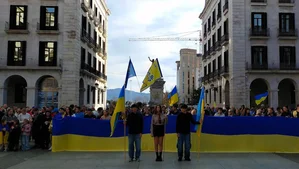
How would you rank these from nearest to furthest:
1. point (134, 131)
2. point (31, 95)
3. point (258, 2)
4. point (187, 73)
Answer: point (134, 131) < point (31, 95) < point (258, 2) < point (187, 73)

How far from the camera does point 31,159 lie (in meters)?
11.9

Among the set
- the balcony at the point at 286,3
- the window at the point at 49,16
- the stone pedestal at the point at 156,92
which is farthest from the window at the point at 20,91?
the balcony at the point at 286,3

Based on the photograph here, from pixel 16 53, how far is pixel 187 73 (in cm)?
12297

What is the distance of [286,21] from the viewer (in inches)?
1401

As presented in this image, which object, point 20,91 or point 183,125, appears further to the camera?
point 20,91

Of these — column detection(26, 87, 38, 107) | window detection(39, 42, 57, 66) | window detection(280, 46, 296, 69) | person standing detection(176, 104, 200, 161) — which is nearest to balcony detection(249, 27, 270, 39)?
window detection(280, 46, 296, 69)

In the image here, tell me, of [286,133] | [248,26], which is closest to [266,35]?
[248,26]

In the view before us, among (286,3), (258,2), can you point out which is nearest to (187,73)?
(286,3)

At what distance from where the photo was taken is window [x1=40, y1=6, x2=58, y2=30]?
3384 cm

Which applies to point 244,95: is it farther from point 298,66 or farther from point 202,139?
point 202,139

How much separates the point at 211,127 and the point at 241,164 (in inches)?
118

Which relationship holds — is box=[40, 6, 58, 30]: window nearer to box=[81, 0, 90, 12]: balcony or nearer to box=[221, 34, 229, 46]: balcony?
box=[81, 0, 90, 12]: balcony

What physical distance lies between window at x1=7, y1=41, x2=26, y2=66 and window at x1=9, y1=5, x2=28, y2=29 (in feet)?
6.51

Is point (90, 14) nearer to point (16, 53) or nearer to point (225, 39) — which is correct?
point (16, 53)
